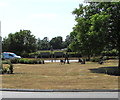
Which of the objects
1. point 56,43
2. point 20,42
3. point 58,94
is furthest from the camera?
point 56,43

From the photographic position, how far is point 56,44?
380 ft

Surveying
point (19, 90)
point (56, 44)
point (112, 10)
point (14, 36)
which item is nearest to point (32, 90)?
point (19, 90)

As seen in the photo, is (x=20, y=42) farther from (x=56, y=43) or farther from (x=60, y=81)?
(x=56, y=43)

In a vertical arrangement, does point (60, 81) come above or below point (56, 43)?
below

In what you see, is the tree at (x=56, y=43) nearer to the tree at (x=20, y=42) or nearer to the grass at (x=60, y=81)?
the tree at (x=20, y=42)

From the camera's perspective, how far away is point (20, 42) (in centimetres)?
6362

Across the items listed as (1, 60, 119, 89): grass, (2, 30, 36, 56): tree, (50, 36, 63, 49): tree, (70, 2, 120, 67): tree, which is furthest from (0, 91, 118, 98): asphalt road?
(50, 36, 63, 49): tree

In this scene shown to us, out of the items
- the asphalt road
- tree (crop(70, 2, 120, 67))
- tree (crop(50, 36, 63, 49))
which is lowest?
the asphalt road

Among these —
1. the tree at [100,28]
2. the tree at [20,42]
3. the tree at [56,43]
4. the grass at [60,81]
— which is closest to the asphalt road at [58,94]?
the grass at [60,81]

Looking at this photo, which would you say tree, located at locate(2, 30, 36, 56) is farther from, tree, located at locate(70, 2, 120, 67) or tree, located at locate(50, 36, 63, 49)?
tree, located at locate(50, 36, 63, 49)

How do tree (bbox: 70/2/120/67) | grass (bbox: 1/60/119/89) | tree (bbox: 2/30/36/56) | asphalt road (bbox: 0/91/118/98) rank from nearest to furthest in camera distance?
asphalt road (bbox: 0/91/118/98)
grass (bbox: 1/60/119/89)
tree (bbox: 70/2/120/67)
tree (bbox: 2/30/36/56)

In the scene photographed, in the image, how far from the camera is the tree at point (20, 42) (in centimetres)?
6331

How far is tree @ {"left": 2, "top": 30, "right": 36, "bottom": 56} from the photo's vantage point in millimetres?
63312

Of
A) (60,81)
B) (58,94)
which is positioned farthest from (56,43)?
(58,94)
